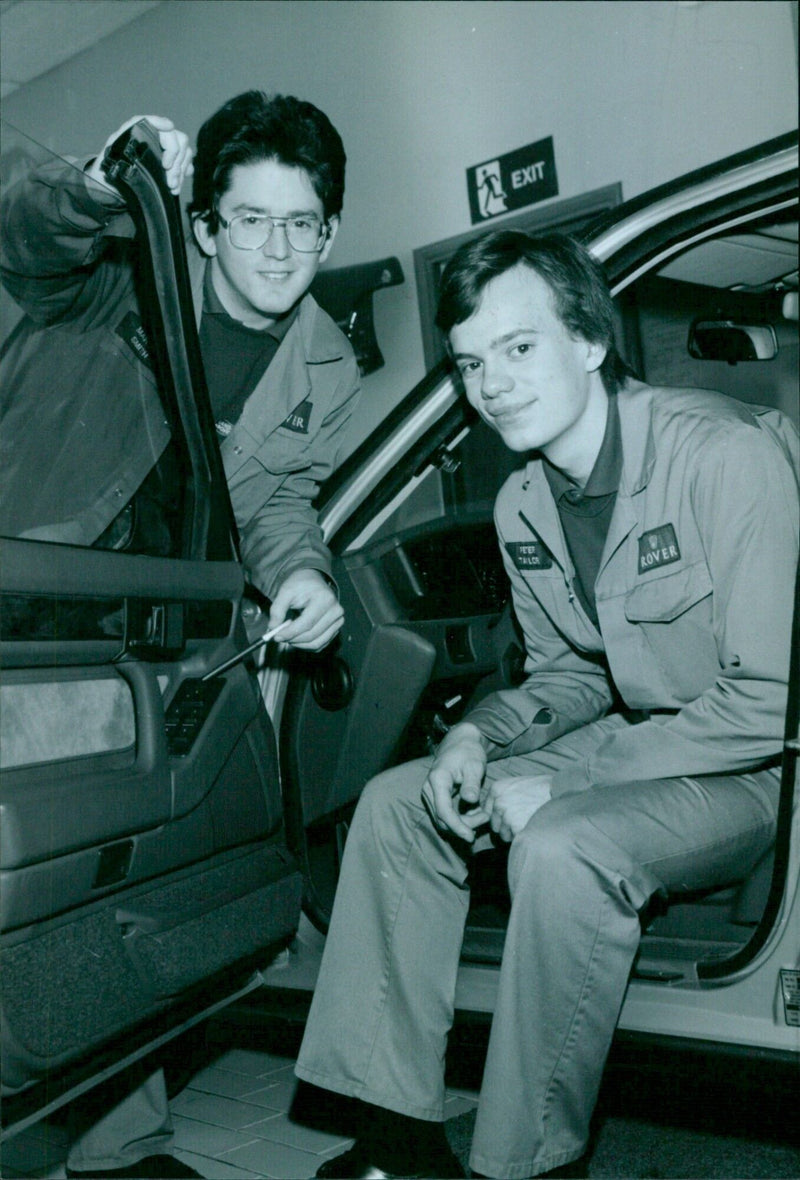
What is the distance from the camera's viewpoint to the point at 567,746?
192 centimetres

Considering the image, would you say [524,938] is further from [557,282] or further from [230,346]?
[230,346]

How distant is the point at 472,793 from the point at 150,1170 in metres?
0.81

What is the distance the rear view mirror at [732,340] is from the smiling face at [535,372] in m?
0.28

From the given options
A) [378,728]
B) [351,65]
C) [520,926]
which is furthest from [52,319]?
[351,65]

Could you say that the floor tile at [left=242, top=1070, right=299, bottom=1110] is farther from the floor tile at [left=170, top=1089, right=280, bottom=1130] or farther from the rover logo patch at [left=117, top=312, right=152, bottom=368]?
the rover logo patch at [left=117, top=312, right=152, bottom=368]

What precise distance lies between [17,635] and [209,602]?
0.35 meters

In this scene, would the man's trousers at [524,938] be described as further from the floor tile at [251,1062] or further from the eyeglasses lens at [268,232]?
the eyeglasses lens at [268,232]

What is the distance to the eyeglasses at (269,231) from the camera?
1965 millimetres

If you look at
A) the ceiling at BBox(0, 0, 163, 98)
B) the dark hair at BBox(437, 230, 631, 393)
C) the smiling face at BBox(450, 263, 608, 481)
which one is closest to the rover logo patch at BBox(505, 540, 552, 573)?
the smiling face at BBox(450, 263, 608, 481)

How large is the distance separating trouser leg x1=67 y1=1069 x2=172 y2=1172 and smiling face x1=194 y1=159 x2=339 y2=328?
4.45 ft

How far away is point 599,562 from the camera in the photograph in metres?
1.81

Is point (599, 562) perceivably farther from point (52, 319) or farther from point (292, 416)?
point (52, 319)

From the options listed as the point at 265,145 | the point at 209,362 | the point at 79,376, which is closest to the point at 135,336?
the point at 79,376

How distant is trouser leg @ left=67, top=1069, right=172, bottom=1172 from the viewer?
1.79 m
